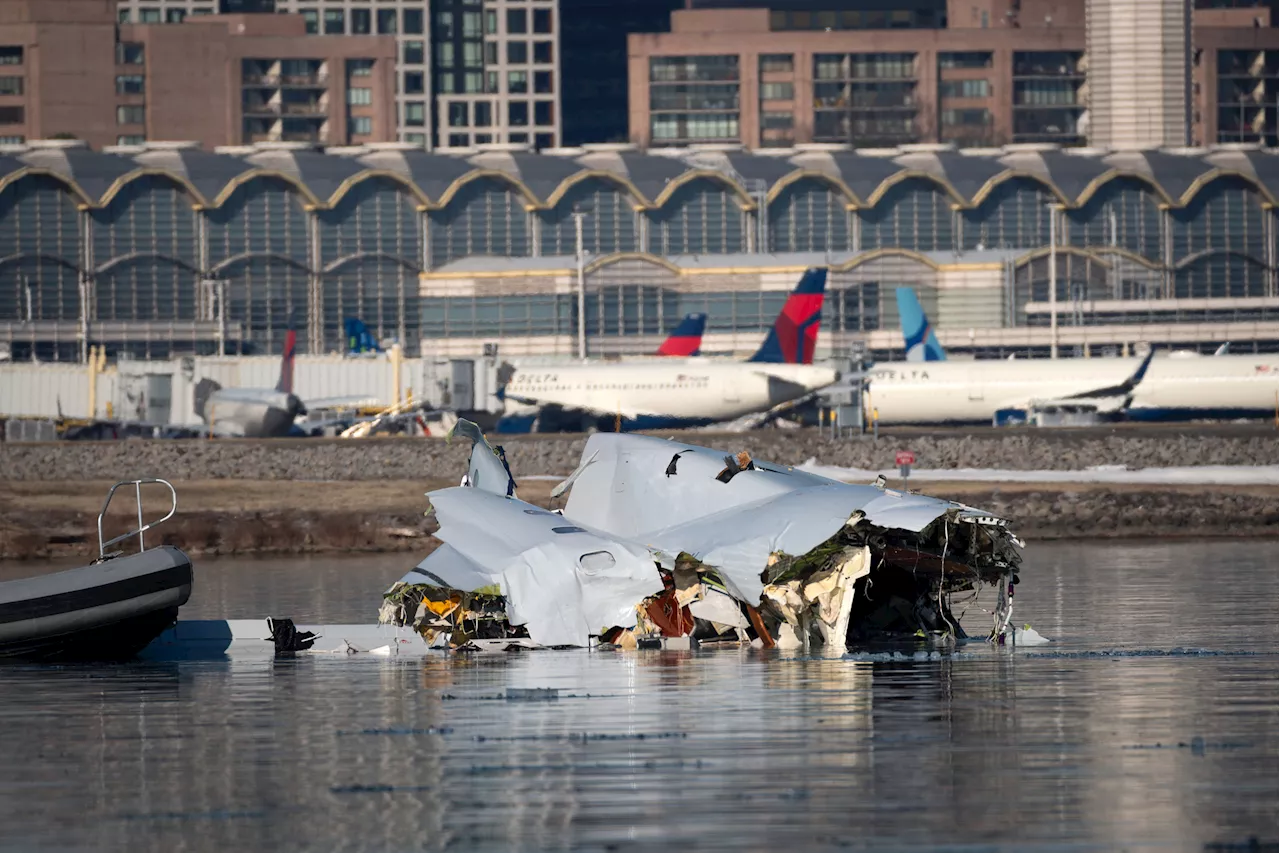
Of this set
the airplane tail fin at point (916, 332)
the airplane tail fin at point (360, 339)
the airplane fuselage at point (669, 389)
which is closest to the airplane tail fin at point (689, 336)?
the airplane fuselage at point (669, 389)

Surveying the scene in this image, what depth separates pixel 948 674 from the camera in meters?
29.3

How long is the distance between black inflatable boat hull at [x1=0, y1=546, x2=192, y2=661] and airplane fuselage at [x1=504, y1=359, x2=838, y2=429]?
265ft

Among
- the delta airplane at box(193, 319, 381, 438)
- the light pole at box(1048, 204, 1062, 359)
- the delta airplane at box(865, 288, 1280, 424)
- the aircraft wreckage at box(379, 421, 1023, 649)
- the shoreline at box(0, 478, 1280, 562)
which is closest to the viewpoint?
the aircraft wreckage at box(379, 421, 1023, 649)

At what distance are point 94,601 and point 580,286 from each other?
11117cm

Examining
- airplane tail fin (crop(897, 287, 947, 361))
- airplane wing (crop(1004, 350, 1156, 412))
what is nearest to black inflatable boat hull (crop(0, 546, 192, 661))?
airplane wing (crop(1004, 350, 1156, 412))

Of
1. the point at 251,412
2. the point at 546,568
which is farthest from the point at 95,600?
the point at 251,412

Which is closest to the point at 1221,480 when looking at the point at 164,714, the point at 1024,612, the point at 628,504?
the point at 1024,612

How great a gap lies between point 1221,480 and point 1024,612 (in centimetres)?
3793

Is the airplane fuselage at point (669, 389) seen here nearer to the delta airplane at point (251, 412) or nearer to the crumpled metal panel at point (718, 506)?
the delta airplane at point (251, 412)

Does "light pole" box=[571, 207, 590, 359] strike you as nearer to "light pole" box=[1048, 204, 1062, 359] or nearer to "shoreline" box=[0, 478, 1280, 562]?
"light pole" box=[1048, 204, 1062, 359]

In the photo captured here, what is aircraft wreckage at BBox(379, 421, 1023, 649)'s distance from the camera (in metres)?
31.1

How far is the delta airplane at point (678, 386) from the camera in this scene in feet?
374

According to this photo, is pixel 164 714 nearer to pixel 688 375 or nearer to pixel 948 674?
pixel 948 674

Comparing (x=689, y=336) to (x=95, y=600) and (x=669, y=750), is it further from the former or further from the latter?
(x=669, y=750)
